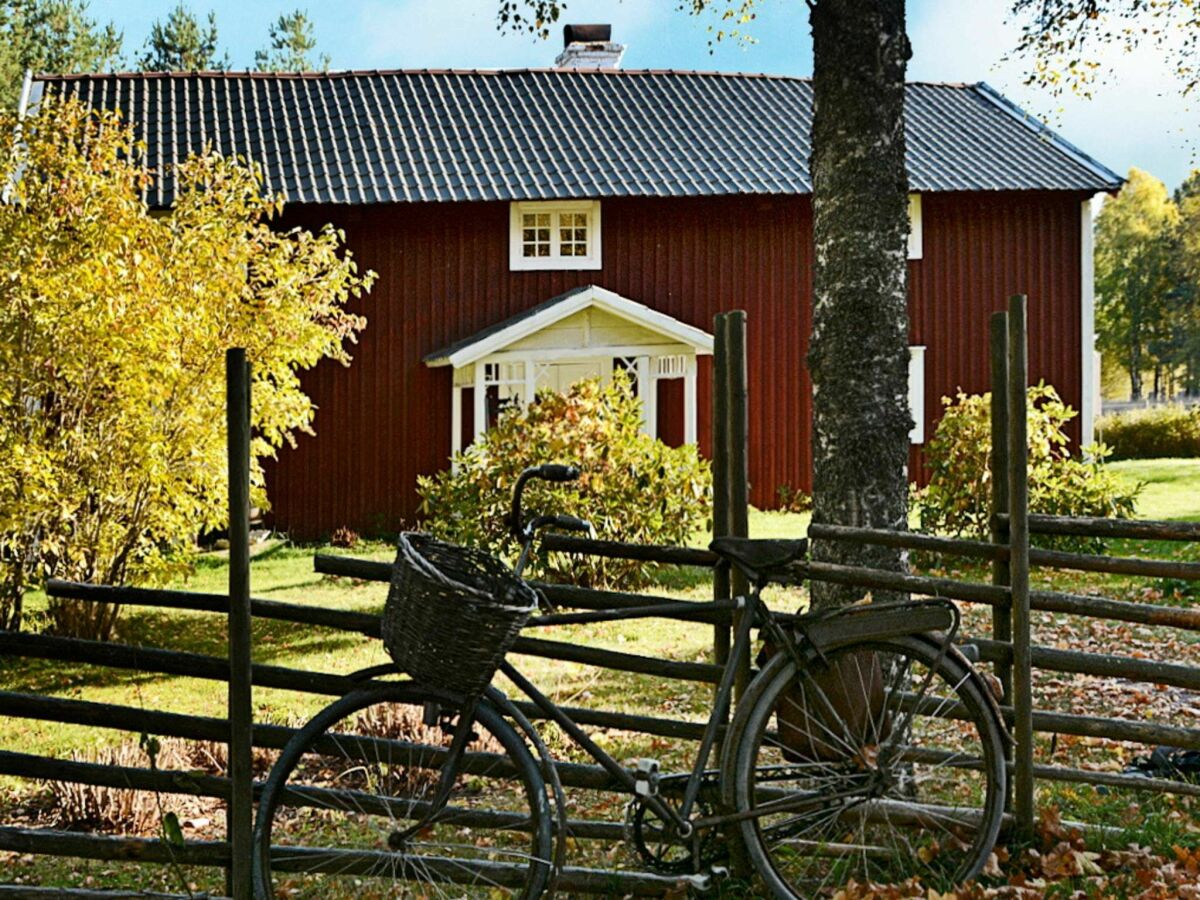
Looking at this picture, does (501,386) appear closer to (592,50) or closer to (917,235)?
(917,235)

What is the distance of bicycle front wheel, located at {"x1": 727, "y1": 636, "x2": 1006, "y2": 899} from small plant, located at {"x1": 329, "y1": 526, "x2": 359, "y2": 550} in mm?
13788

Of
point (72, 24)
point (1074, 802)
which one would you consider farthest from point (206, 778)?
point (72, 24)

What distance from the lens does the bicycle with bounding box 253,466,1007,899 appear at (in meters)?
4.05

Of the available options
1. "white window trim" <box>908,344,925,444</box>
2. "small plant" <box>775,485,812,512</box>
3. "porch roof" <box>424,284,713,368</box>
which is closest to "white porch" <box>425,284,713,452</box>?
"porch roof" <box>424,284,713,368</box>

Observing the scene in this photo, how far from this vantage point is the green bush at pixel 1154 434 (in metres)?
28.9

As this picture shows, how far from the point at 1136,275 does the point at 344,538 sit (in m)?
44.4

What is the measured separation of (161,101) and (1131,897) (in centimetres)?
1951

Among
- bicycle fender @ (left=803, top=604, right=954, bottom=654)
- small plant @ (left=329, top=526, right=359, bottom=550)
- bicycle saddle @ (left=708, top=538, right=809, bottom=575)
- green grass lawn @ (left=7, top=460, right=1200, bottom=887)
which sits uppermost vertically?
bicycle saddle @ (left=708, top=538, right=809, bottom=575)

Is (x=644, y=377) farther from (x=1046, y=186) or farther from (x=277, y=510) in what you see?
(x=1046, y=186)

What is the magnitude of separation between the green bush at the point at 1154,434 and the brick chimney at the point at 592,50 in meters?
13.1

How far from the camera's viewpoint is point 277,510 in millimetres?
18906

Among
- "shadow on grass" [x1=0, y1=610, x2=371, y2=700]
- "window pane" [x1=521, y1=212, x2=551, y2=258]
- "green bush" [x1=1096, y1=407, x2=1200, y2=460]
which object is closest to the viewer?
"shadow on grass" [x1=0, y1=610, x2=371, y2=700]

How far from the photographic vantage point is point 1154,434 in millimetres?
29453

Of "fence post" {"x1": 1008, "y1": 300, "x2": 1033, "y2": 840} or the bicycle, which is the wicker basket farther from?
"fence post" {"x1": 1008, "y1": 300, "x2": 1033, "y2": 840}
